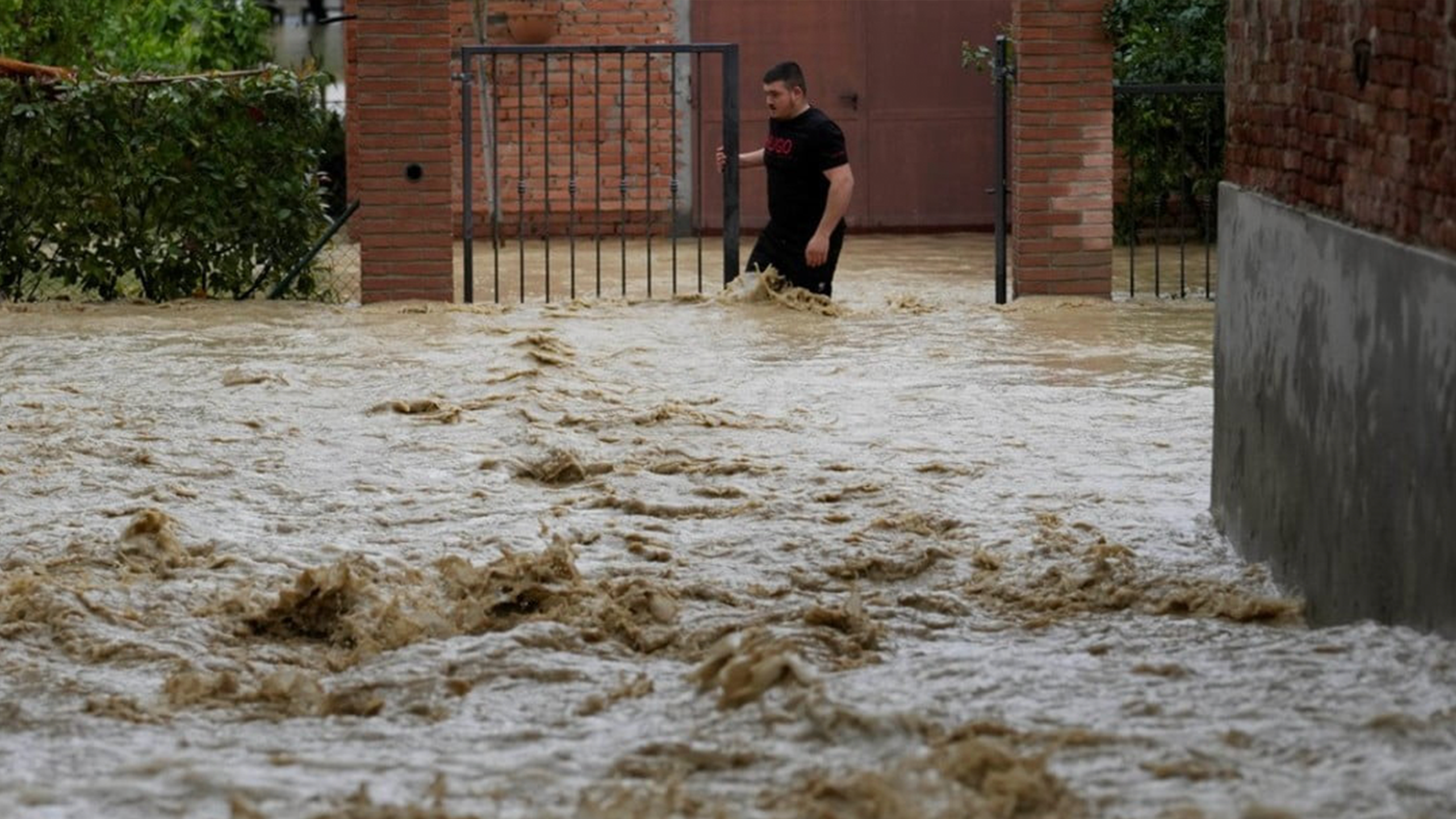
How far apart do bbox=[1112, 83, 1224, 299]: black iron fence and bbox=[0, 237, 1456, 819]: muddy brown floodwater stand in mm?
4019

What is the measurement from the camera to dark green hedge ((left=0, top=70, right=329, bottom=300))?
1282cm

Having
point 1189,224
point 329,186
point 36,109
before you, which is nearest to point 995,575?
point 36,109

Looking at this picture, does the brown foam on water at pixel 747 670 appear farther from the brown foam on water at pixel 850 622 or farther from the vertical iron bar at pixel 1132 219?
the vertical iron bar at pixel 1132 219

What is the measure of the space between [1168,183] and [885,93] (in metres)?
3.34

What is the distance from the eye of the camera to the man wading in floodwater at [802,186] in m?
12.2

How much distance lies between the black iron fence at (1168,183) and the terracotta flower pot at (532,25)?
4.70 meters

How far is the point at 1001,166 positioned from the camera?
12.9 metres

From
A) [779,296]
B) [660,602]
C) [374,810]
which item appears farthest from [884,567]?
[779,296]

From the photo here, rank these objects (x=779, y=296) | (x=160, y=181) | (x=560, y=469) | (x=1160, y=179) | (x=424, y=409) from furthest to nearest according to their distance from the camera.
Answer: (x=1160, y=179) < (x=160, y=181) < (x=779, y=296) < (x=424, y=409) < (x=560, y=469)

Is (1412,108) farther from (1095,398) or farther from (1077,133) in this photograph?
(1077,133)

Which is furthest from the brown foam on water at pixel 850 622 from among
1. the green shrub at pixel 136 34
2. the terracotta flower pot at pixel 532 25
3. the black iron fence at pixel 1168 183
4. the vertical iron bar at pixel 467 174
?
the terracotta flower pot at pixel 532 25

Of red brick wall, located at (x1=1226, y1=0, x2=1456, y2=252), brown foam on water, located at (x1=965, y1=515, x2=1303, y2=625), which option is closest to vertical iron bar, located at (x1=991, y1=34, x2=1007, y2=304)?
red brick wall, located at (x1=1226, y1=0, x2=1456, y2=252)

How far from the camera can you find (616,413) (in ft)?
29.3

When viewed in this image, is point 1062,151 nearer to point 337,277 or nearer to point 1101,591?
point 337,277
